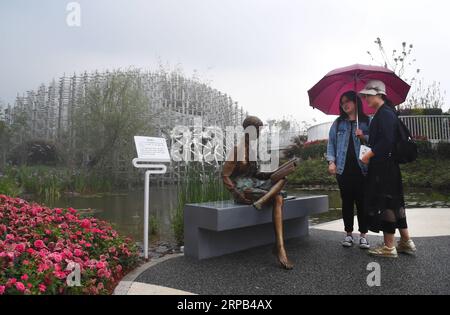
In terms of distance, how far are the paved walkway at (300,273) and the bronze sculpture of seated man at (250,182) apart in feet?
1.30

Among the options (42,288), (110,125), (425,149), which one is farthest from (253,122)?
(425,149)

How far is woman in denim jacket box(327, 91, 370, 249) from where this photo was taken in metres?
3.49

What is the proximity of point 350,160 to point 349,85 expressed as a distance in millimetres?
847

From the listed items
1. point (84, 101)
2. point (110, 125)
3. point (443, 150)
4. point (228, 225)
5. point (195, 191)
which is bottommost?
point (228, 225)

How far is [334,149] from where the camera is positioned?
3.70m

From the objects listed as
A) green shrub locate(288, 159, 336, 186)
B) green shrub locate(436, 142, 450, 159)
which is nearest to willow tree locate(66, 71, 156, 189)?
green shrub locate(288, 159, 336, 186)

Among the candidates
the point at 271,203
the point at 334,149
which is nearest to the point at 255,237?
the point at 271,203

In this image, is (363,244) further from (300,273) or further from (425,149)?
(425,149)

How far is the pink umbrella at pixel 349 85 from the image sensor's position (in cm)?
341

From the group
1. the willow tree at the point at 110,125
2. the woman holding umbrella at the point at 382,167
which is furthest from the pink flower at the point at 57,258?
the willow tree at the point at 110,125

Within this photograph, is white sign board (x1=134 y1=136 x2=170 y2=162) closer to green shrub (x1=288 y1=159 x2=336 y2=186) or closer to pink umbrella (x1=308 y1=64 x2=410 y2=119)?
pink umbrella (x1=308 y1=64 x2=410 y2=119)

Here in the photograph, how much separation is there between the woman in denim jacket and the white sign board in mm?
1738

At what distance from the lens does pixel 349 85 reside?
373 centimetres
